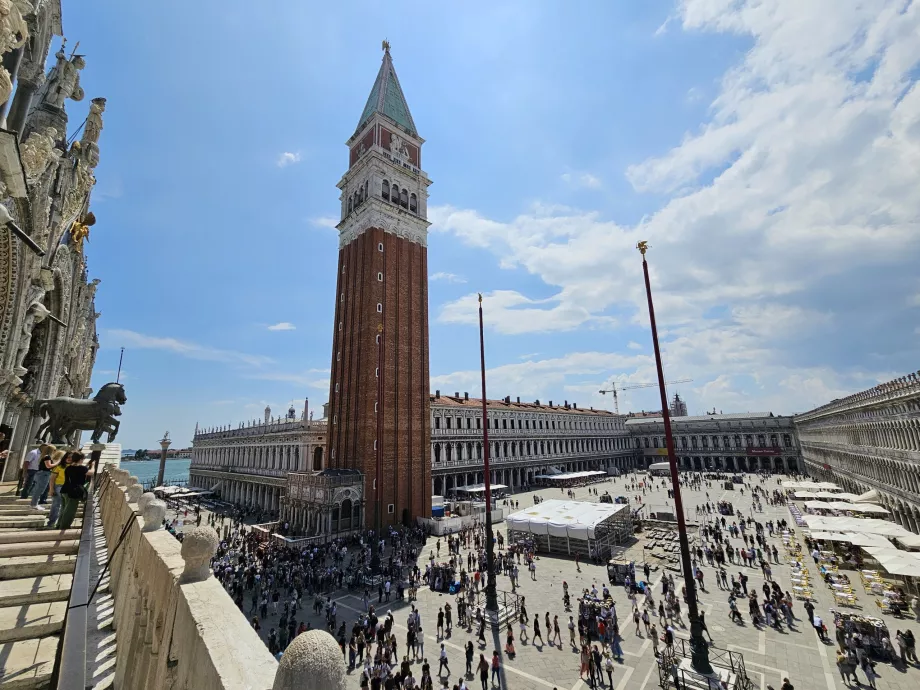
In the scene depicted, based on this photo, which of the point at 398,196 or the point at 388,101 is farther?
the point at 388,101

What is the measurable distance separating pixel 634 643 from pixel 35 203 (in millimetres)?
22507

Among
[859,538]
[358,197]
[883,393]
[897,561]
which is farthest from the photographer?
[358,197]

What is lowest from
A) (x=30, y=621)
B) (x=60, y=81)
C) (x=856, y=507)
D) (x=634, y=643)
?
(x=634, y=643)

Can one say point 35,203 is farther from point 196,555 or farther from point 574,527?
point 574,527

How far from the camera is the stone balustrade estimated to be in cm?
225

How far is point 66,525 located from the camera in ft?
25.2

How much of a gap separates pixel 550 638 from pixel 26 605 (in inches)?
615

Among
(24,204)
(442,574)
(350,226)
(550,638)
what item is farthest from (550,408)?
(24,204)

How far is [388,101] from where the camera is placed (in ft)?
145

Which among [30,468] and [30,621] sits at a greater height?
[30,468]

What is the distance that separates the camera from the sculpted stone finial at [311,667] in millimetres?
1841

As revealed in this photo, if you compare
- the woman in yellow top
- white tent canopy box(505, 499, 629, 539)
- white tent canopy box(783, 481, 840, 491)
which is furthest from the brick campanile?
white tent canopy box(783, 481, 840, 491)

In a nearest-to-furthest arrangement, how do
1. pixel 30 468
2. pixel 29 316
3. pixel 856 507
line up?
pixel 30 468 → pixel 29 316 → pixel 856 507

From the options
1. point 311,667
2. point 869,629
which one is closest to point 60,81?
point 311,667
